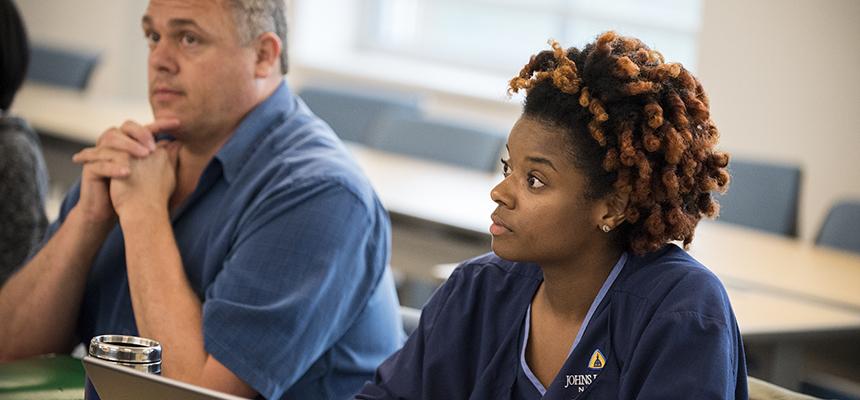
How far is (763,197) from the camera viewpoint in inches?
163

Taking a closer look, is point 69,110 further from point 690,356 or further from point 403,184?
point 690,356

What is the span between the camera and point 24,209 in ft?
8.16

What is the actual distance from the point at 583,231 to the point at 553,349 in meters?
0.16

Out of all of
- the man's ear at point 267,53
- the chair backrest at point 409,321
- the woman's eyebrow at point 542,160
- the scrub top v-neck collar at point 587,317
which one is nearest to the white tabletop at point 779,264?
the chair backrest at point 409,321

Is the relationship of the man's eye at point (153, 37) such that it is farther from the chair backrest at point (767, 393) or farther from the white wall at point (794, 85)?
the white wall at point (794, 85)

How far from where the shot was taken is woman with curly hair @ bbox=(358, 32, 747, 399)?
1.36m

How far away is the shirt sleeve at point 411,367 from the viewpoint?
1.60m

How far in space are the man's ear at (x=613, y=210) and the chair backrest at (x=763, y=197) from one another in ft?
8.74

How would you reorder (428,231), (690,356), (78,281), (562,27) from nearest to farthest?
1. (690,356)
2. (78,281)
3. (428,231)
4. (562,27)

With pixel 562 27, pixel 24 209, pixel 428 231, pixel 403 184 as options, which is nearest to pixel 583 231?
pixel 24 209

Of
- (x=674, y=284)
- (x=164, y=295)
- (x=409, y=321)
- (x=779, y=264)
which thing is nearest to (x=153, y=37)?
(x=164, y=295)

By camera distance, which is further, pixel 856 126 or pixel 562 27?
pixel 562 27

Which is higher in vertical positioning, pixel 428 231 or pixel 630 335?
pixel 630 335

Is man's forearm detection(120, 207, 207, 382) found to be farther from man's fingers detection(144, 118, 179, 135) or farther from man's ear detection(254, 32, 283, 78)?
man's ear detection(254, 32, 283, 78)
